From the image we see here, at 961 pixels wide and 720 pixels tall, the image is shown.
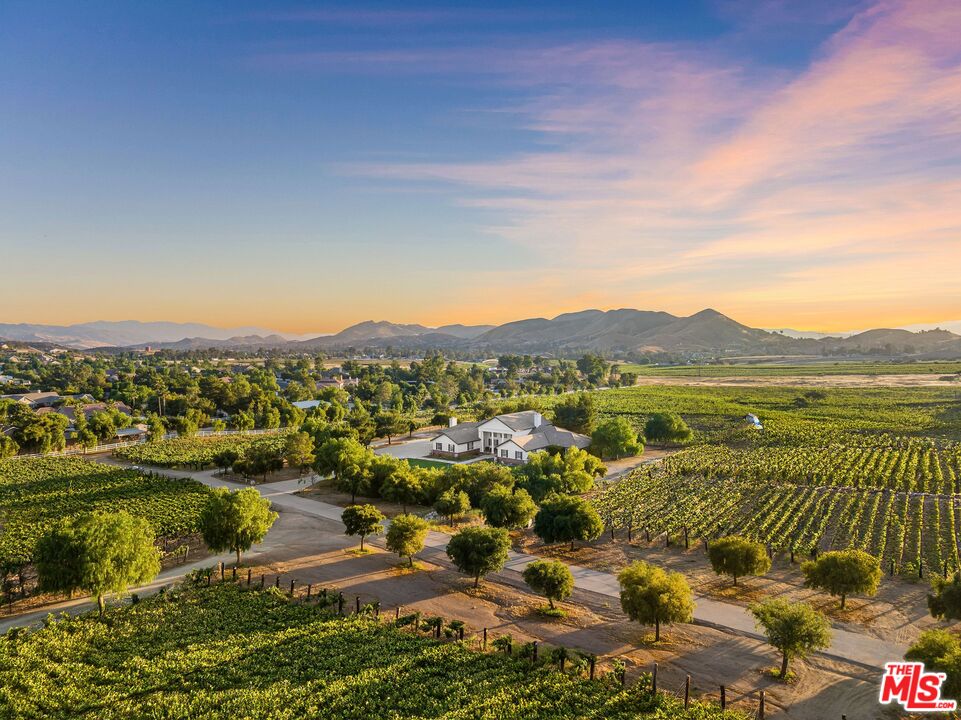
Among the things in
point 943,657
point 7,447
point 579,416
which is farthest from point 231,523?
point 7,447

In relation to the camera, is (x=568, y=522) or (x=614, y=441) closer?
(x=568, y=522)

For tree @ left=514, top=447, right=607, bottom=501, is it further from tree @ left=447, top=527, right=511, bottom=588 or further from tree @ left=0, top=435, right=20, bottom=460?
tree @ left=0, top=435, right=20, bottom=460

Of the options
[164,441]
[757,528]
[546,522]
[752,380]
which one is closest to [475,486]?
[546,522]

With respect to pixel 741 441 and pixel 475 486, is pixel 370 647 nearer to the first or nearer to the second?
pixel 475 486

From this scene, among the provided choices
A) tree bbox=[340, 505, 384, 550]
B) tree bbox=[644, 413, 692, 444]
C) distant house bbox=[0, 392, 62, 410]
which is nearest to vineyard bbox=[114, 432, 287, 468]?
tree bbox=[340, 505, 384, 550]

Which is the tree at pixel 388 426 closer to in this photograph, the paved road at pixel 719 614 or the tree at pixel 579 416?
the tree at pixel 579 416

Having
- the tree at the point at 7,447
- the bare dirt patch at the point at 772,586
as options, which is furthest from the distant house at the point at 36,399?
the bare dirt patch at the point at 772,586

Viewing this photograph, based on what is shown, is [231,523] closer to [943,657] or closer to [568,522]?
[568,522]
